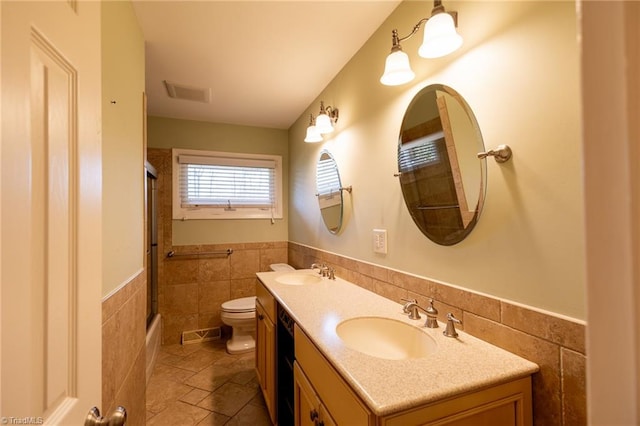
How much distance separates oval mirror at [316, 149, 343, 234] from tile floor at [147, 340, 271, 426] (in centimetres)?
140

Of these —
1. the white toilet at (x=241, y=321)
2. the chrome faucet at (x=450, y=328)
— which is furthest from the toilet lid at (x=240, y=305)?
the chrome faucet at (x=450, y=328)

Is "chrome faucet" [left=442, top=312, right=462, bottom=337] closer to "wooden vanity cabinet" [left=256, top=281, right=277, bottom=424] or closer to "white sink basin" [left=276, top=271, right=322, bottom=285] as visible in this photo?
"wooden vanity cabinet" [left=256, top=281, right=277, bottom=424]

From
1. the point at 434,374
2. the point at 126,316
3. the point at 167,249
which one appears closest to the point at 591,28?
the point at 434,374

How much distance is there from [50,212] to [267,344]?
157 centimetres

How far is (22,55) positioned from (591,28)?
73cm

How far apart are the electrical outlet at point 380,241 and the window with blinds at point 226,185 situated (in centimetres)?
187

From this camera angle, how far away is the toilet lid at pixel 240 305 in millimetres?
2637

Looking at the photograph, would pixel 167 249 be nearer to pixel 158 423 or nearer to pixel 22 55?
pixel 158 423

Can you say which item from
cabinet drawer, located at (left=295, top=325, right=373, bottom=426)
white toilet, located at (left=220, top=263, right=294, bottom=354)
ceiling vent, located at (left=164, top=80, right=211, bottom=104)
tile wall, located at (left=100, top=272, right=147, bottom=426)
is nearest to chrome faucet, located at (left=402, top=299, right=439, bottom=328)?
cabinet drawer, located at (left=295, top=325, right=373, bottom=426)

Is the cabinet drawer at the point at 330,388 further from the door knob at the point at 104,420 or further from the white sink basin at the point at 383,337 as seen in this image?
the door knob at the point at 104,420

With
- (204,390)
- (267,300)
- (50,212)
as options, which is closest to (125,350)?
(267,300)

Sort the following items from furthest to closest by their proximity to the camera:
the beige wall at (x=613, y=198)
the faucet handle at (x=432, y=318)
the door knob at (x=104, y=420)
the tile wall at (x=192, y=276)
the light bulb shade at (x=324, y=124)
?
the tile wall at (x=192, y=276) < the light bulb shade at (x=324, y=124) < the faucet handle at (x=432, y=318) < the door knob at (x=104, y=420) < the beige wall at (x=613, y=198)

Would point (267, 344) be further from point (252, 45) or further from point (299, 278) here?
point (252, 45)

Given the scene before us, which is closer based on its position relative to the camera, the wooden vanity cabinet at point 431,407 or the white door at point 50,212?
the white door at point 50,212
